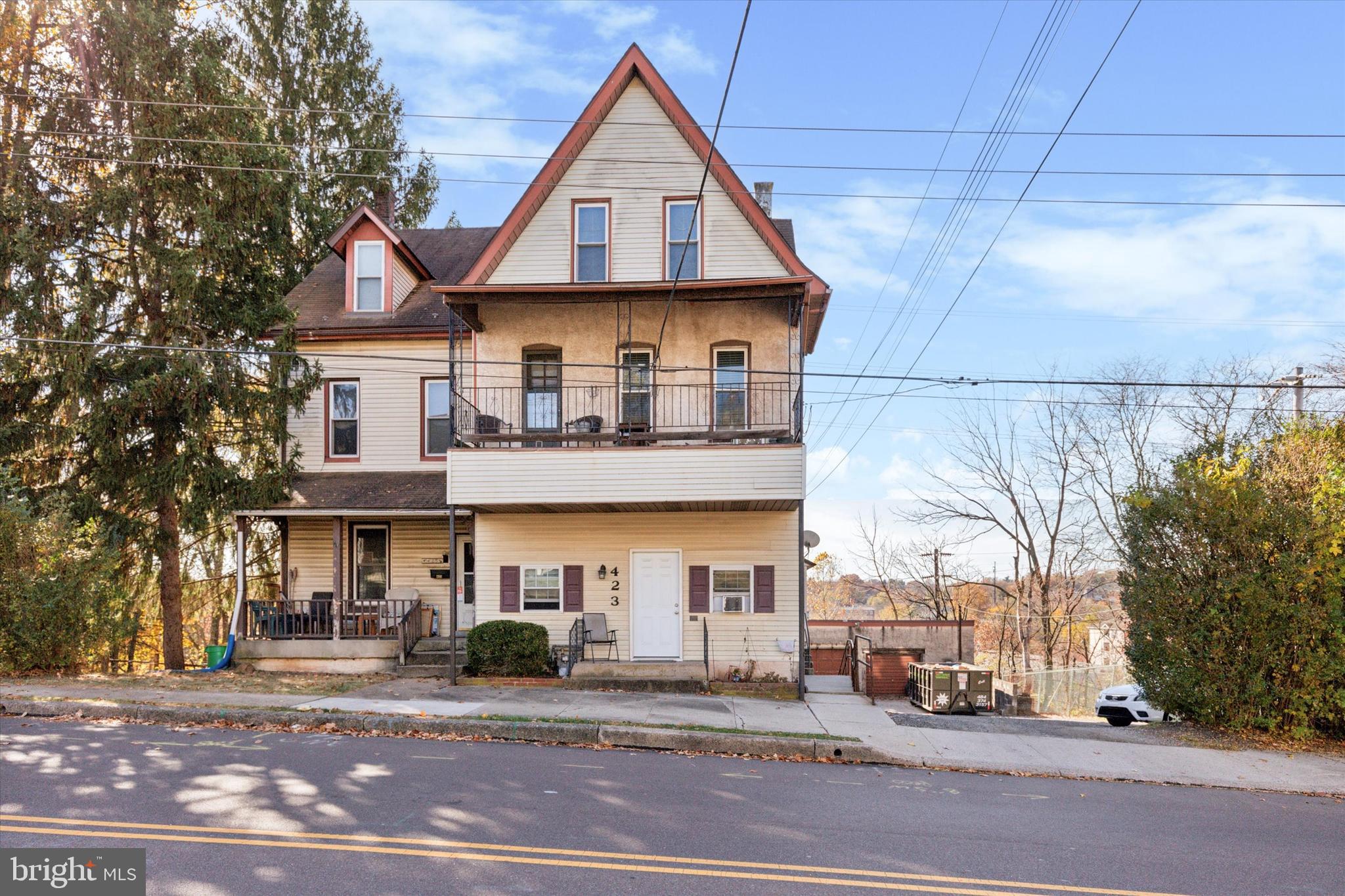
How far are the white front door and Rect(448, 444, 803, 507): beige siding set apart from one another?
80.9 inches

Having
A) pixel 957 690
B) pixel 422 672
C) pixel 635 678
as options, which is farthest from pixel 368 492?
pixel 957 690

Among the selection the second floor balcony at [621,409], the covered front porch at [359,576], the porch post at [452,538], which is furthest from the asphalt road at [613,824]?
the second floor balcony at [621,409]

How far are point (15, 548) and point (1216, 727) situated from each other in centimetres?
1864

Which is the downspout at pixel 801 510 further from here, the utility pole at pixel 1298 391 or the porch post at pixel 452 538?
the utility pole at pixel 1298 391

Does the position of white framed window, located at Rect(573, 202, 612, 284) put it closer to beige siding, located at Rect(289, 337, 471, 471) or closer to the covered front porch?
beige siding, located at Rect(289, 337, 471, 471)

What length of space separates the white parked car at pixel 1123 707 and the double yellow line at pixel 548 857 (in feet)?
59.4

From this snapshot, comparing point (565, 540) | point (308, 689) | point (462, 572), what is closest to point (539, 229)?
point (565, 540)

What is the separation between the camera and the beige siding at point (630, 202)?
1655 cm

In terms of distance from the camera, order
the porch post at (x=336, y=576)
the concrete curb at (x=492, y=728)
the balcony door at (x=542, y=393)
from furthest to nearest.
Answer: the balcony door at (x=542, y=393) < the porch post at (x=336, y=576) < the concrete curb at (x=492, y=728)

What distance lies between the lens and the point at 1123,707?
21.8 metres

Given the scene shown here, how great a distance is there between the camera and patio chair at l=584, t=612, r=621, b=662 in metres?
16.5

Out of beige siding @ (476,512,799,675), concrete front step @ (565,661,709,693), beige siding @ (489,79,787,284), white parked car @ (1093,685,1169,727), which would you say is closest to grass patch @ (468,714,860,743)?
concrete front step @ (565,661,709,693)

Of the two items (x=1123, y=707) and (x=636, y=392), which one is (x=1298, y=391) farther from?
(x=636, y=392)

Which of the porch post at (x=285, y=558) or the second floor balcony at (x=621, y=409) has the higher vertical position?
the second floor balcony at (x=621, y=409)
